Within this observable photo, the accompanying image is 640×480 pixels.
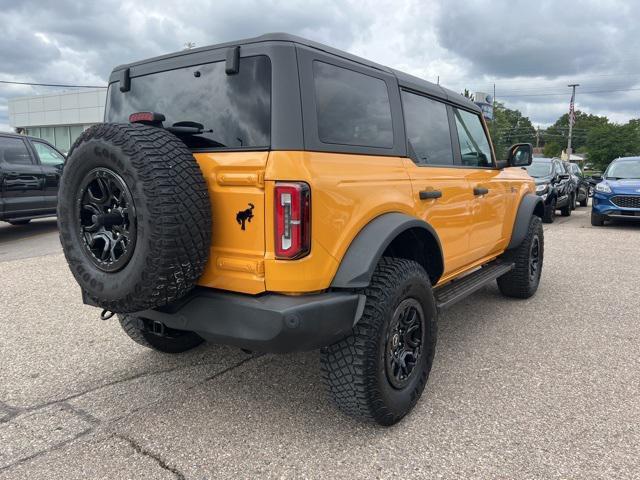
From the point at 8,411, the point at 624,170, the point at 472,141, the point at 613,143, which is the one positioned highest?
the point at 613,143

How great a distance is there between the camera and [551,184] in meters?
11.4

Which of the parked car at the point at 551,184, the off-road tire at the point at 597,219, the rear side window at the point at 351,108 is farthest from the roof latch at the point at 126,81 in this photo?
the off-road tire at the point at 597,219

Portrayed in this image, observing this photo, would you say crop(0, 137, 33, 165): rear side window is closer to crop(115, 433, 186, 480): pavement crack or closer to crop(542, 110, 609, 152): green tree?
crop(115, 433, 186, 480): pavement crack

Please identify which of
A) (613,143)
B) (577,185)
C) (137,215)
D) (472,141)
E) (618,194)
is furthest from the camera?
(613,143)

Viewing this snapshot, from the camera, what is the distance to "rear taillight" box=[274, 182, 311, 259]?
83.2 inches

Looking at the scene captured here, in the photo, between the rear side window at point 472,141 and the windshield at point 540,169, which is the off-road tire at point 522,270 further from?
the windshield at point 540,169

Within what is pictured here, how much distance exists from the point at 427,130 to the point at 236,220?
5.65 feet

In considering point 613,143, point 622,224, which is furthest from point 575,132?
point 622,224

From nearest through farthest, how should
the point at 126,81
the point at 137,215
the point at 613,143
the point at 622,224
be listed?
the point at 137,215, the point at 126,81, the point at 622,224, the point at 613,143

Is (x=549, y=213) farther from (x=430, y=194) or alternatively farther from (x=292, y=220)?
(x=292, y=220)

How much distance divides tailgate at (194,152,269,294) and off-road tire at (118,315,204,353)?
101 centimetres

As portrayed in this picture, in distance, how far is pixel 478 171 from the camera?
395 centimetres

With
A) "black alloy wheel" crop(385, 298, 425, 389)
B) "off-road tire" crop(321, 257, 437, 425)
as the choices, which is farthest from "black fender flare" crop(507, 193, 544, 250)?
"off-road tire" crop(321, 257, 437, 425)

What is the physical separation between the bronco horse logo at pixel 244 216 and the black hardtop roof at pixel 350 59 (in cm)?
80
